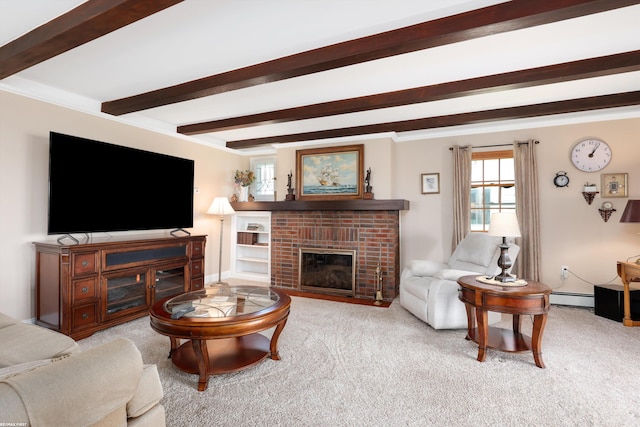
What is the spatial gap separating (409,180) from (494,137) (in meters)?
1.28

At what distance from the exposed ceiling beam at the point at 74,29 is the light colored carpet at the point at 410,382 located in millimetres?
2273

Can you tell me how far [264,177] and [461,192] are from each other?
338cm

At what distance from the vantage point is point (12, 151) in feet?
9.80

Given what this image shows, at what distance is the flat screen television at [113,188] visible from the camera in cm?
305

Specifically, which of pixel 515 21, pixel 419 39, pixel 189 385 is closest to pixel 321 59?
pixel 419 39

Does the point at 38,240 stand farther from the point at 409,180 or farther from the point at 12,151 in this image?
the point at 409,180

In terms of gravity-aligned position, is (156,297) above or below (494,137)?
below

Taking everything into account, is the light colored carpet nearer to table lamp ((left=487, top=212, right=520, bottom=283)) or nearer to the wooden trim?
table lamp ((left=487, top=212, right=520, bottom=283))

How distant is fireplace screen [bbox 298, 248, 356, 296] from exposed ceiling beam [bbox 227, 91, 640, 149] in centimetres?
177

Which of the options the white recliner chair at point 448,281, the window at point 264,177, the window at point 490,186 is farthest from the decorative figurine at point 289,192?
the window at point 490,186

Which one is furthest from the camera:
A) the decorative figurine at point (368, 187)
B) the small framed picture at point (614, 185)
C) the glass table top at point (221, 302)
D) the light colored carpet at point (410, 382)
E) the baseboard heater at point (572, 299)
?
the decorative figurine at point (368, 187)

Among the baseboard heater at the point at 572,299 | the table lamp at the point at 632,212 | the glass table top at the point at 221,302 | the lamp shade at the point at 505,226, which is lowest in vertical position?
the baseboard heater at the point at 572,299

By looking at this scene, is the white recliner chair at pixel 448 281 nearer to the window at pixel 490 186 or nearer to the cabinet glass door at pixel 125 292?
the window at pixel 490 186

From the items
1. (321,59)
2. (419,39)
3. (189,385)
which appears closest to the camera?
(419,39)
